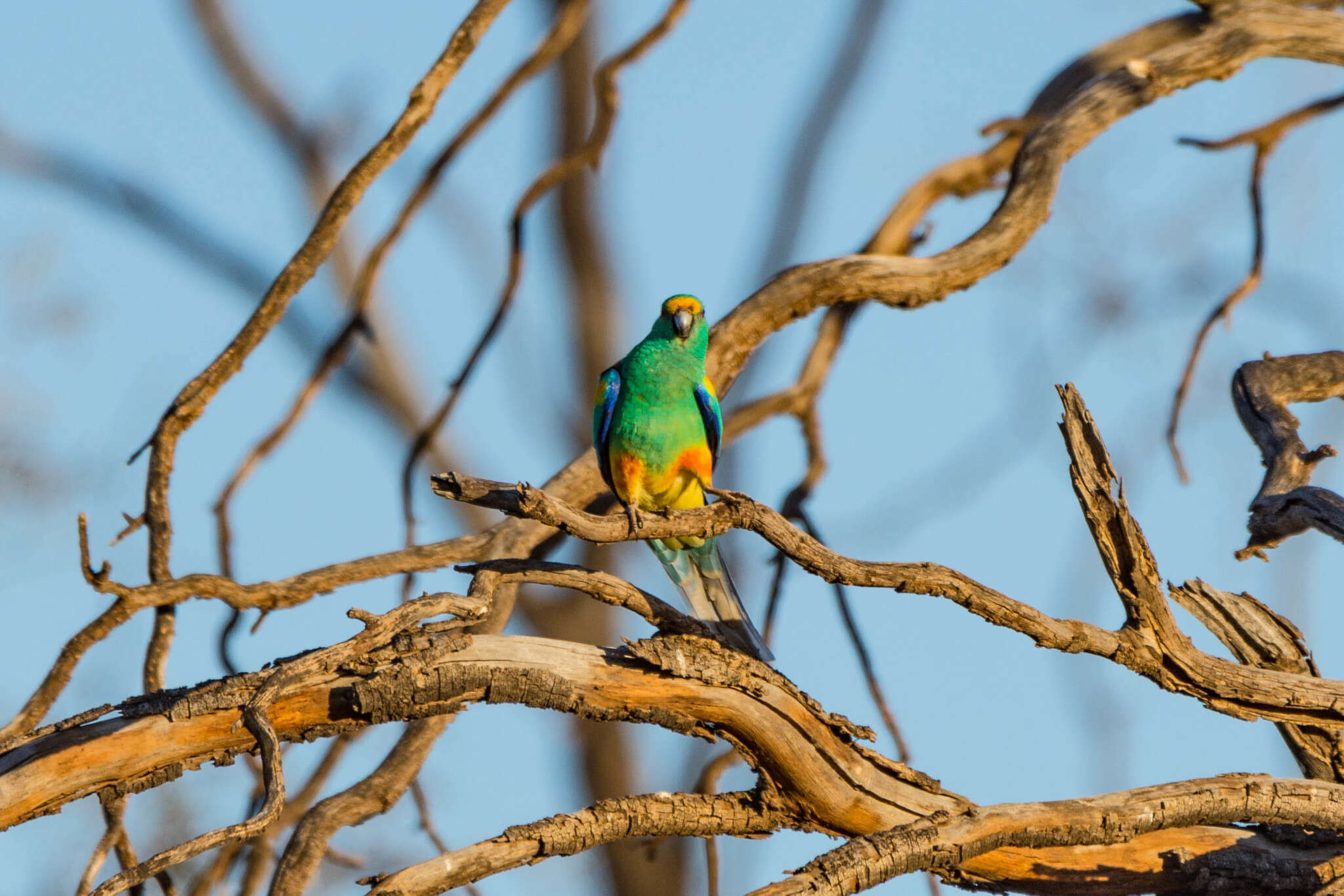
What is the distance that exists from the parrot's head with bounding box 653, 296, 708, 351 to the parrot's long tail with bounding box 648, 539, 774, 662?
2.73 ft

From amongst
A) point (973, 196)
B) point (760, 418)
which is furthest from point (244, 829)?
point (973, 196)

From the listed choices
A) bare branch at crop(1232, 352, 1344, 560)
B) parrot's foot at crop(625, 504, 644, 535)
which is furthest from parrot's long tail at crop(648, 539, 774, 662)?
bare branch at crop(1232, 352, 1344, 560)

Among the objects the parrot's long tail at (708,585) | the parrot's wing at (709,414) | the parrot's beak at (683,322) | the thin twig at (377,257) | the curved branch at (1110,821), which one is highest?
the thin twig at (377,257)

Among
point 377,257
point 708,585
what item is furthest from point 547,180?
point 708,585

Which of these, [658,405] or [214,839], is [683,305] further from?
[214,839]

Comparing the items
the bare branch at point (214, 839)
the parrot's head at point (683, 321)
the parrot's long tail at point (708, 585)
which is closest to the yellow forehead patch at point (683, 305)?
the parrot's head at point (683, 321)

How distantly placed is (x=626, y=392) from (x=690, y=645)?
1.69m

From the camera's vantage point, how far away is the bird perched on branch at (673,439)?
4441mm

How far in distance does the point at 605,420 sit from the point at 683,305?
0.52 meters

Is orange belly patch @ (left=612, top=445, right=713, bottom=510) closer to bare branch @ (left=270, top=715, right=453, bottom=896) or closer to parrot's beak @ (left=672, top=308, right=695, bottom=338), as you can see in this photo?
parrot's beak @ (left=672, top=308, right=695, bottom=338)

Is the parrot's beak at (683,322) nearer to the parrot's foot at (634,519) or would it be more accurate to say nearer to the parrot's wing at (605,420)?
the parrot's wing at (605,420)

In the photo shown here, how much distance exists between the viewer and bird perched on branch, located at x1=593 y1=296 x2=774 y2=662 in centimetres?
444

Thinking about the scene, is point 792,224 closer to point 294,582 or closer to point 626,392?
point 626,392

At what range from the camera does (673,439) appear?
4574 millimetres
